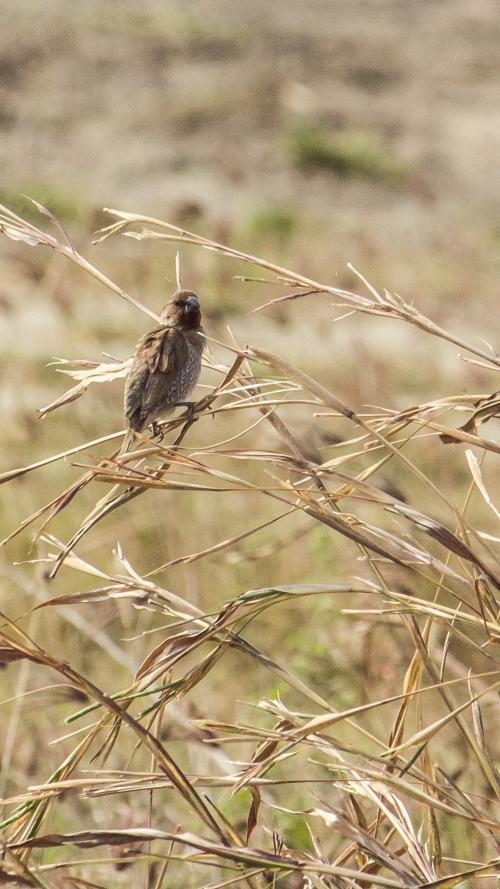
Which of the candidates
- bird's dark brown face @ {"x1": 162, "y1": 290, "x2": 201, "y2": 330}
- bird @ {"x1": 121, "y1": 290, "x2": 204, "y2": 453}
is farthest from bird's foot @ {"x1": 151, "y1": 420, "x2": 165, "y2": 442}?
bird's dark brown face @ {"x1": 162, "y1": 290, "x2": 201, "y2": 330}

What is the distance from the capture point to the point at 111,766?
388 centimetres

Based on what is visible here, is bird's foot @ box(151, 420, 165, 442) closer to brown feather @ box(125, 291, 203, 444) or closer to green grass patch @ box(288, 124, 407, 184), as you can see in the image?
brown feather @ box(125, 291, 203, 444)

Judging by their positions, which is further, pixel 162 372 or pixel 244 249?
pixel 244 249

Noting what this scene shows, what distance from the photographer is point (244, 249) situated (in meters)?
15.1

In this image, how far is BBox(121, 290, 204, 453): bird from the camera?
264 centimetres

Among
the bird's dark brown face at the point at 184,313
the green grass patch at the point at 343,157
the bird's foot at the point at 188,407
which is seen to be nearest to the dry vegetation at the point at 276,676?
the bird's foot at the point at 188,407

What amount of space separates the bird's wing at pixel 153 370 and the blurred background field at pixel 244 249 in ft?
0.95

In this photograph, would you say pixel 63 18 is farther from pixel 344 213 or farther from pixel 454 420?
pixel 454 420

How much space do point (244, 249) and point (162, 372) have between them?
1262cm

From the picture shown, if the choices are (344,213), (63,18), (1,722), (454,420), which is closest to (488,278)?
(344,213)

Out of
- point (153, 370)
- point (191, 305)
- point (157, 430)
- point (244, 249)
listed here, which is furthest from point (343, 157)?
point (157, 430)

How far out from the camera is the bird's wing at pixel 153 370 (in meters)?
2.64

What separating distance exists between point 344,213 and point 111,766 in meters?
15.4

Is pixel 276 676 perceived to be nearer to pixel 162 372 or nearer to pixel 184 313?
pixel 162 372
